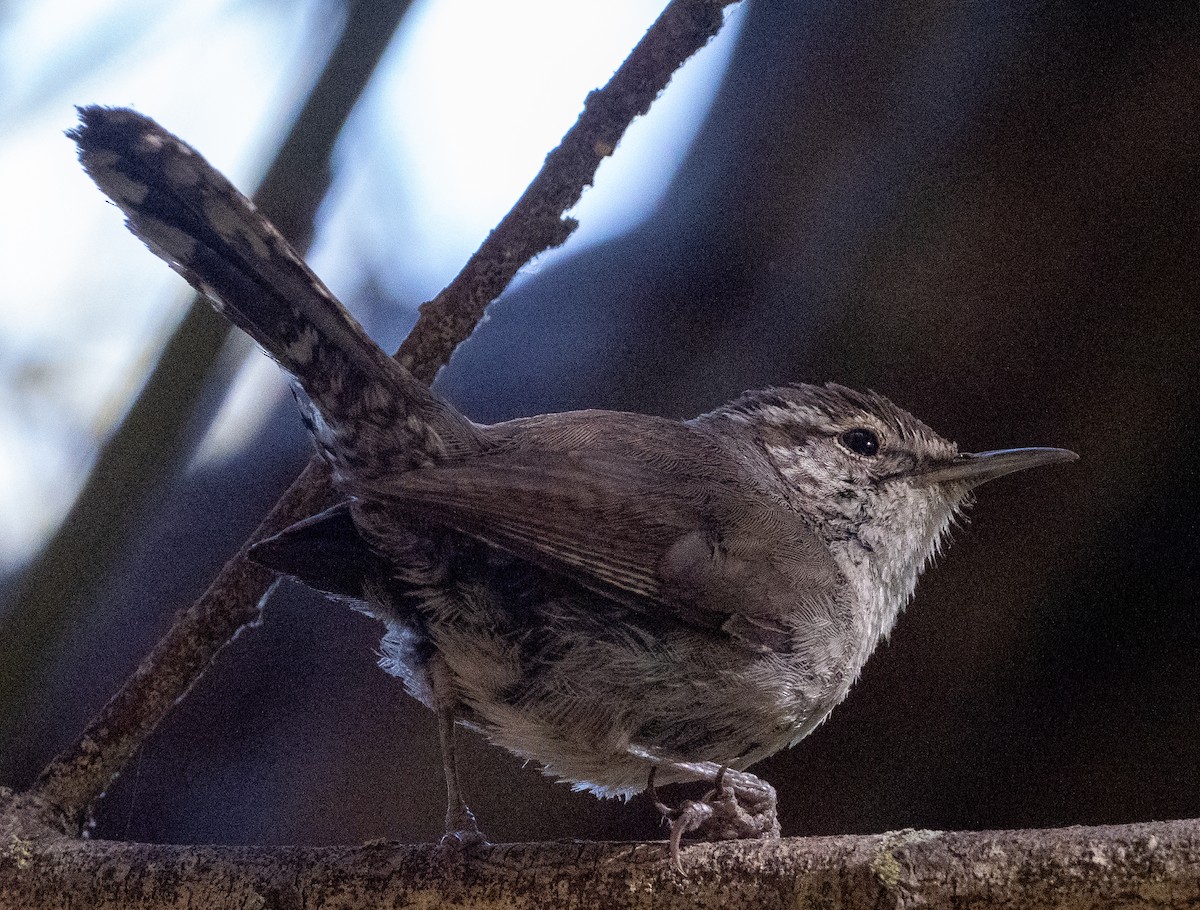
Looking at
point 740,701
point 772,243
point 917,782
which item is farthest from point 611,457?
point 917,782

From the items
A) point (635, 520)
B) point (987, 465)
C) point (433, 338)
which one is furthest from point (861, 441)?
point (433, 338)

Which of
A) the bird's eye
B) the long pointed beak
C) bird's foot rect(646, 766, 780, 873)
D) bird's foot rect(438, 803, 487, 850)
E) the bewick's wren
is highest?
the long pointed beak

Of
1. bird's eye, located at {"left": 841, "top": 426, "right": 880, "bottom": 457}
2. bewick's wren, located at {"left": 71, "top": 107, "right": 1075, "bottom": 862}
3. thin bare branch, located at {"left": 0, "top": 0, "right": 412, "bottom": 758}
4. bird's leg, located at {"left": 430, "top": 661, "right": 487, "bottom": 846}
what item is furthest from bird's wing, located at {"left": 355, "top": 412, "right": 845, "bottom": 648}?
thin bare branch, located at {"left": 0, "top": 0, "right": 412, "bottom": 758}

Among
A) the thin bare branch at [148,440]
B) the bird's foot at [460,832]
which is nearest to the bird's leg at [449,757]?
the bird's foot at [460,832]

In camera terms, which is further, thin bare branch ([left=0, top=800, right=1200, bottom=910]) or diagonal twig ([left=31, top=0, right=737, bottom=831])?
diagonal twig ([left=31, top=0, right=737, bottom=831])

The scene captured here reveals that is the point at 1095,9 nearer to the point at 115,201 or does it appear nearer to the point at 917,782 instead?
the point at 917,782

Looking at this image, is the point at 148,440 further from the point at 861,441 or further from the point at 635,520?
the point at 861,441

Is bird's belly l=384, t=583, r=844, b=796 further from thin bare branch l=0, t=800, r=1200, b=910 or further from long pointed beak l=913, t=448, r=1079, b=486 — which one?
long pointed beak l=913, t=448, r=1079, b=486
